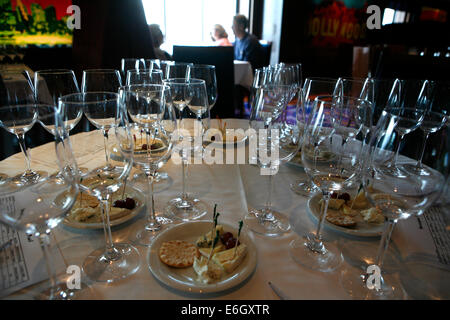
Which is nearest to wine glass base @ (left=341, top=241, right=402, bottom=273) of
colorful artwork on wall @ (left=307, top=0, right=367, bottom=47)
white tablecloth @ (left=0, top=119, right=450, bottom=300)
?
white tablecloth @ (left=0, top=119, right=450, bottom=300)

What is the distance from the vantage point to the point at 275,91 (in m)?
0.89

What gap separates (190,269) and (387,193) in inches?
17.1

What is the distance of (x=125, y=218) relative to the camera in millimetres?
766

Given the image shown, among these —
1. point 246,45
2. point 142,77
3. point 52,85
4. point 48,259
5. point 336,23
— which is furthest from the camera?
point 336,23

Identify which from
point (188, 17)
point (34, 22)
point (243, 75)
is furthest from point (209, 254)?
point (188, 17)

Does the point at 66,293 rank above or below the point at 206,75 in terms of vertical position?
below

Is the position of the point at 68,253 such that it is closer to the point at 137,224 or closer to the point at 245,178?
the point at 137,224

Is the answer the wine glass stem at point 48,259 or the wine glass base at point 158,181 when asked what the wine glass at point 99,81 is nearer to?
the wine glass base at point 158,181

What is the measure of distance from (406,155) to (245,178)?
581 millimetres

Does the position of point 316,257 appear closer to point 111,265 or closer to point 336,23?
point 111,265

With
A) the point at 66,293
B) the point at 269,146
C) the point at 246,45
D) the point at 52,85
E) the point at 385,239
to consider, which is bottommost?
the point at 66,293

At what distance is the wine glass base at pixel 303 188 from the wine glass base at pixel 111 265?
54 cm

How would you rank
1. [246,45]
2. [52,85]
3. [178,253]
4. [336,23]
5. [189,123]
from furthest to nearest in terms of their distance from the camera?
[336,23] < [246,45] < [52,85] < [189,123] < [178,253]

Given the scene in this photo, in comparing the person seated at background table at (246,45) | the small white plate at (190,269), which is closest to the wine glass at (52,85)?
the small white plate at (190,269)
